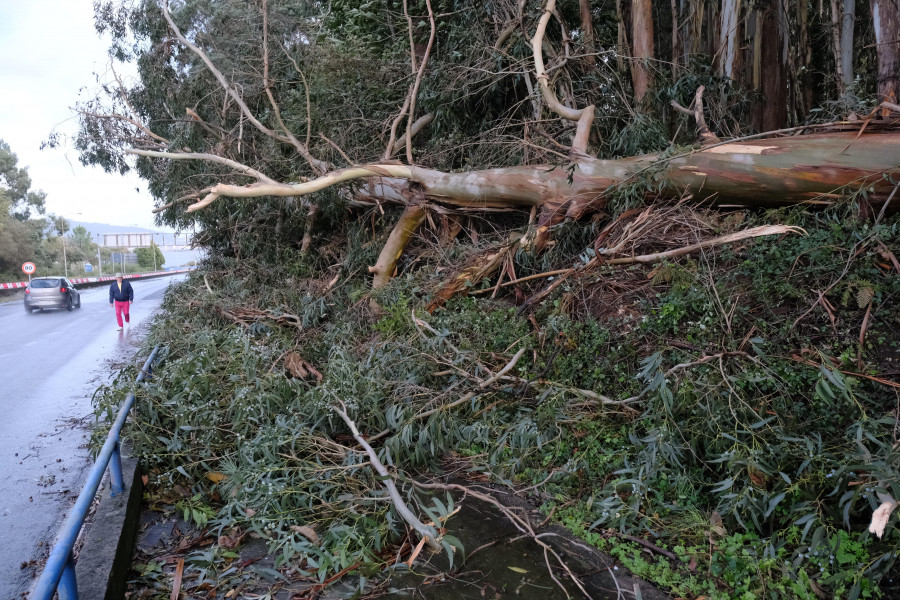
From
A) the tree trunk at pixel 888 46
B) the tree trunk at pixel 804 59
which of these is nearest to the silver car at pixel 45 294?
the tree trunk at pixel 804 59

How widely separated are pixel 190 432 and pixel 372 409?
1.76 meters

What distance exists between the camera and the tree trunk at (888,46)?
6.30 m

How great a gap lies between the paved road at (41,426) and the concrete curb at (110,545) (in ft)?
1.62

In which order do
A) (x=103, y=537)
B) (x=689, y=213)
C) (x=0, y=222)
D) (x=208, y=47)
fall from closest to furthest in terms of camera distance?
(x=103, y=537) < (x=689, y=213) < (x=208, y=47) < (x=0, y=222)

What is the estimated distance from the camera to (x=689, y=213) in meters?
6.34

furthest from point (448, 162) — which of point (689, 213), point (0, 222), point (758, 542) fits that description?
point (0, 222)

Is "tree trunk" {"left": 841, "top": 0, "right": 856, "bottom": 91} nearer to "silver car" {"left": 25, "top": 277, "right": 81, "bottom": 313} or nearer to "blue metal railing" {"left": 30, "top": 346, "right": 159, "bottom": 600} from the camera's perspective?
"blue metal railing" {"left": 30, "top": 346, "right": 159, "bottom": 600}

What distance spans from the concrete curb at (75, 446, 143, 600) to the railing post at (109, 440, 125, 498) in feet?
0.14

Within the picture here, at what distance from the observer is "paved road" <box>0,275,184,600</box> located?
4.41m

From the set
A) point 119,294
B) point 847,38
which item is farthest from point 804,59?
point 119,294

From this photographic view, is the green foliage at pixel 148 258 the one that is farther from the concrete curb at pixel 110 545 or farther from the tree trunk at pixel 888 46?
the tree trunk at pixel 888 46

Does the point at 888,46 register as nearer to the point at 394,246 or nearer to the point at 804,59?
the point at 804,59

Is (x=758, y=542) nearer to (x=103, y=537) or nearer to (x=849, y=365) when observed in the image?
(x=849, y=365)

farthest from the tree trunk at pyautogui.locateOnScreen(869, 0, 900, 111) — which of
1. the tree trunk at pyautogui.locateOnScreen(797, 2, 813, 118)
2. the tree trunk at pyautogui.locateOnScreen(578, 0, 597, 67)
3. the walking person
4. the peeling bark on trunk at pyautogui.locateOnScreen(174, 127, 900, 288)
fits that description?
the walking person
